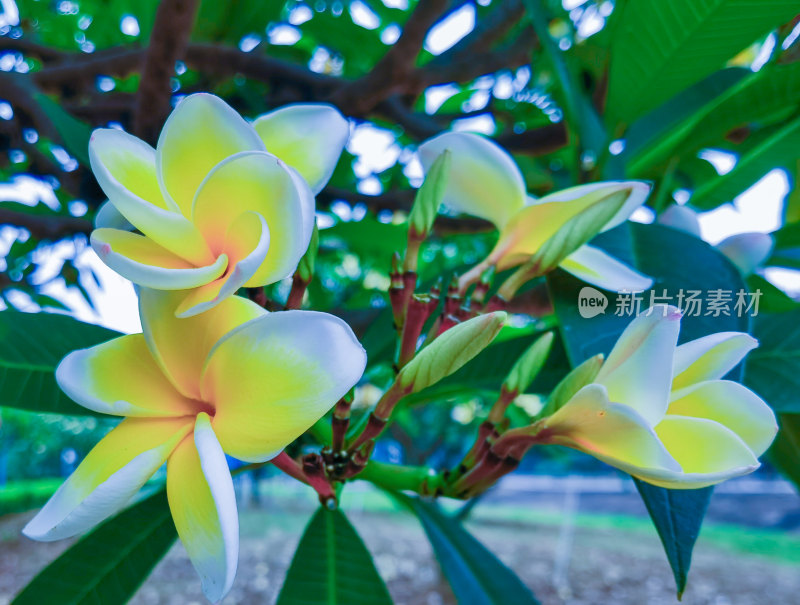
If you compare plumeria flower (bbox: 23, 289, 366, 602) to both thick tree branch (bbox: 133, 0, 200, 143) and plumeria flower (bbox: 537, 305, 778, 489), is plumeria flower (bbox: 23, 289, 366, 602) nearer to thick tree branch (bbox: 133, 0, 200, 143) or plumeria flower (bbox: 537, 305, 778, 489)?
plumeria flower (bbox: 537, 305, 778, 489)

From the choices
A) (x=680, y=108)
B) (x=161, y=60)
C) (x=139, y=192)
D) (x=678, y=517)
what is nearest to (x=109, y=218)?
(x=139, y=192)

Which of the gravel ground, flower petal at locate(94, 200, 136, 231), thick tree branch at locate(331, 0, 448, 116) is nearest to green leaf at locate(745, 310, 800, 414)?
flower petal at locate(94, 200, 136, 231)

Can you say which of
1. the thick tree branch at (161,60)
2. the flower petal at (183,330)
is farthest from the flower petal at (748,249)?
the thick tree branch at (161,60)

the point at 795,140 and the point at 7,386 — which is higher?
the point at 795,140

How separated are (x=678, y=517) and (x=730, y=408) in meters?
0.07

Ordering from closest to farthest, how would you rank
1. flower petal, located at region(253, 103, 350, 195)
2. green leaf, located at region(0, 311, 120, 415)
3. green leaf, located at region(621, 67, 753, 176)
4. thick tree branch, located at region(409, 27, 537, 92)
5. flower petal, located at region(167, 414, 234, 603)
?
flower petal, located at region(167, 414, 234, 603) < flower petal, located at region(253, 103, 350, 195) < green leaf, located at region(0, 311, 120, 415) < green leaf, located at region(621, 67, 753, 176) < thick tree branch, located at region(409, 27, 537, 92)

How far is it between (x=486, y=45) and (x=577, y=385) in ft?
3.36

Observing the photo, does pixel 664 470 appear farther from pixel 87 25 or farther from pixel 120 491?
pixel 87 25

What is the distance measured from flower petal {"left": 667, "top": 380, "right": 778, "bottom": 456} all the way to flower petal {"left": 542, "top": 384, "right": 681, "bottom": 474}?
1.8 inches

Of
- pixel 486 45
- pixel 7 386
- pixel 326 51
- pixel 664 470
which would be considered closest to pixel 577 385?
pixel 664 470

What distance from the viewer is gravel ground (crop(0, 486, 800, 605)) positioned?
337 centimetres

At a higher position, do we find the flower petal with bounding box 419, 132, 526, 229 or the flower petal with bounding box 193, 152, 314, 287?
the flower petal with bounding box 419, 132, 526, 229

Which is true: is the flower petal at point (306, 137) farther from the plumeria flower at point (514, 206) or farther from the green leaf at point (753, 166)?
the green leaf at point (753, 166)

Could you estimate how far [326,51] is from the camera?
1.52 metres
